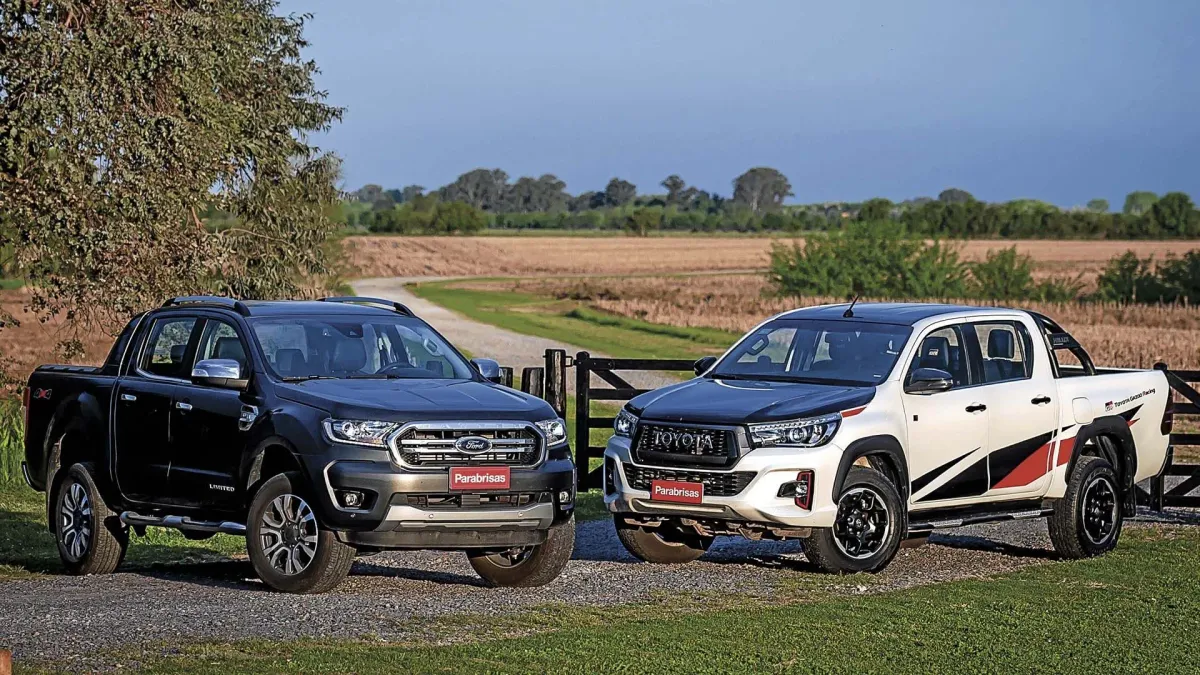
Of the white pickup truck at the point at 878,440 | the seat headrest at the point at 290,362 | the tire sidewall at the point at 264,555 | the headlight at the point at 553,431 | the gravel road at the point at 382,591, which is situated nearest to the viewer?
the gravel road at the point at 382,591

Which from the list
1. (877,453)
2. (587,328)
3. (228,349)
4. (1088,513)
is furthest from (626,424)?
(587,328)

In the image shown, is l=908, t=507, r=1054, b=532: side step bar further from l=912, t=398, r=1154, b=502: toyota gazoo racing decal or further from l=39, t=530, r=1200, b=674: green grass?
l=39, t=530, r=1200, b=674: green grass

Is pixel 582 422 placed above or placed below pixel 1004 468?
below

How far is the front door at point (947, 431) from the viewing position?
12.3 meters

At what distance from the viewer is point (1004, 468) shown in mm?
12969

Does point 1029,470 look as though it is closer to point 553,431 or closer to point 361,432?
point 553,431

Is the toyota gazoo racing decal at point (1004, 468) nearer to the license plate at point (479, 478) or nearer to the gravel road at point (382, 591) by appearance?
the gravel road at point (382, 591)

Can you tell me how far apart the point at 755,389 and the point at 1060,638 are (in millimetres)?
3506

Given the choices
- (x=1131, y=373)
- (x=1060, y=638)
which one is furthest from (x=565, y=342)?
(x=1060, y=638)

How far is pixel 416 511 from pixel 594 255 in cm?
13434

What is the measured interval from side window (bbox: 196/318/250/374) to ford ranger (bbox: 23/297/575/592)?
15 millimetres

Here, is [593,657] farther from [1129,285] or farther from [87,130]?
[1129,285]

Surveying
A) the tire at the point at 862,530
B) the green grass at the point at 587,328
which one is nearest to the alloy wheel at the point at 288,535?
the tire at the point at 862,530

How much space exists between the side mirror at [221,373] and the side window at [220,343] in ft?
1.17
